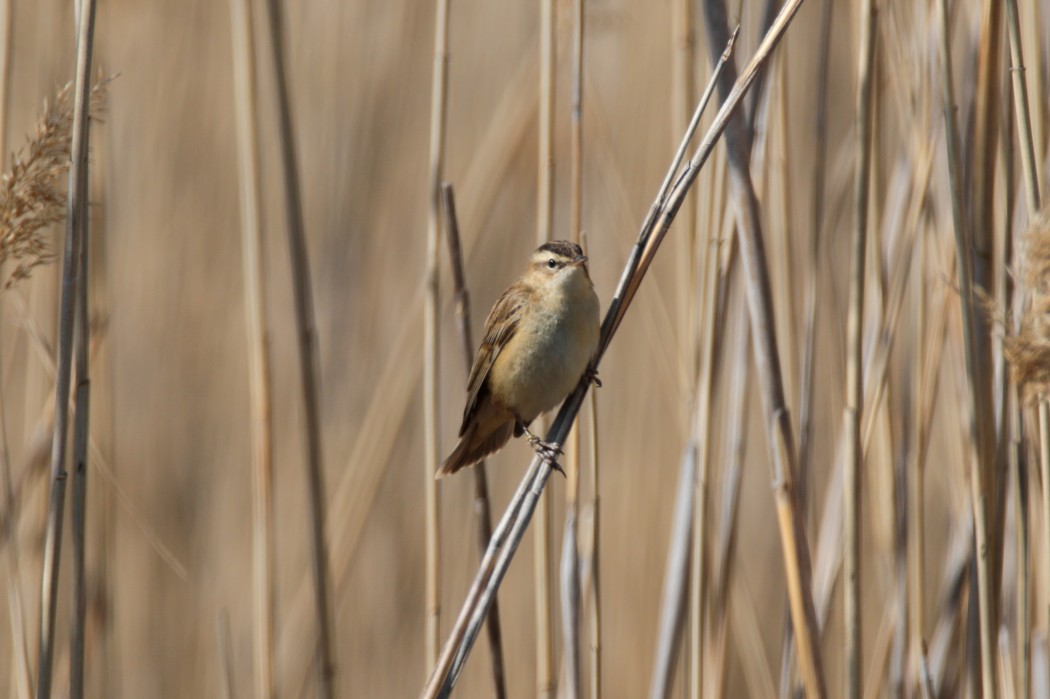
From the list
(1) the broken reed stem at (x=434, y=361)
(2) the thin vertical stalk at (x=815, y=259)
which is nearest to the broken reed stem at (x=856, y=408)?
Result: (2) the thin vertical stalk at (x=815, y=259)

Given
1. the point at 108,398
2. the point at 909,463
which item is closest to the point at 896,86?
the point at 909,463

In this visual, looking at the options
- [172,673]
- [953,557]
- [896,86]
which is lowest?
[172,673]

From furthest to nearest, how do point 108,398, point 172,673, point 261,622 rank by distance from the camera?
1. point 172,673
2. point 108,398
3. point 261,622

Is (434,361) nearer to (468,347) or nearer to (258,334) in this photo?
(468,347)

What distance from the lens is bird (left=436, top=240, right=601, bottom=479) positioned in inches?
96.8

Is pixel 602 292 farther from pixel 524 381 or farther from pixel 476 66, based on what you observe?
pixel 524 381

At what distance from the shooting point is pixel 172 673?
3744mm

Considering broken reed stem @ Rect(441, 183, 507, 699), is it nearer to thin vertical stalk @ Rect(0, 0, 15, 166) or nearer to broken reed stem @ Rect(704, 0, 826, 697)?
broken reed stem @ Rect(704, 0, 826, 697)

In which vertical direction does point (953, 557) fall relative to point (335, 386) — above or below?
below

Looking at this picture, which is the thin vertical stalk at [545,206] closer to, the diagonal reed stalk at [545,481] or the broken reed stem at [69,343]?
the diagonal reed stalk at [545,481]

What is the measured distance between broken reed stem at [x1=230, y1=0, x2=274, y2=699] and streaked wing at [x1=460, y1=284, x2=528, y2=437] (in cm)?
54

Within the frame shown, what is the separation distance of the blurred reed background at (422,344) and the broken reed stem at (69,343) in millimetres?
722

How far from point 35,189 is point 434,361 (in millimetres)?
934

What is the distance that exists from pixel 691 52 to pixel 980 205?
29.5 inches
